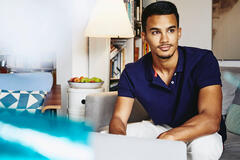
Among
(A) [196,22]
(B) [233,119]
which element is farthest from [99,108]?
(A) [196,22]

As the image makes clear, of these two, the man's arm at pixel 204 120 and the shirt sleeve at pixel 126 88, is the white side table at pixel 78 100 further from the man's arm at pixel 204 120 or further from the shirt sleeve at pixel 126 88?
the man's arm at pixel 204 120

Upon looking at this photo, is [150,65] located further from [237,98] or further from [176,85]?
[237,98]

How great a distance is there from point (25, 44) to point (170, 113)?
0.82 metres

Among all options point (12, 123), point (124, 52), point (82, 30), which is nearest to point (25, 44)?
point (12, 123)

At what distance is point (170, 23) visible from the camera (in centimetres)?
111

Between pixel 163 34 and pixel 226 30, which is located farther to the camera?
pixel 226 30

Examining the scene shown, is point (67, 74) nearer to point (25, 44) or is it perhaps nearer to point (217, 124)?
point (217, 124)

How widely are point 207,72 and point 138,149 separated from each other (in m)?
0.79

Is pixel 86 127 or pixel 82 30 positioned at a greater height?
pixel 82 30

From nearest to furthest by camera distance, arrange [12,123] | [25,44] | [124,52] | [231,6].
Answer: [12,123] < [25,44] < [231,6] < [124,52]

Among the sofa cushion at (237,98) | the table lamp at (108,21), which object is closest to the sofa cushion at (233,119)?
the sofa cushion at (237,98)

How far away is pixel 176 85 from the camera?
45.1 inches

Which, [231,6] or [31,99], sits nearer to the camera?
[31,99]

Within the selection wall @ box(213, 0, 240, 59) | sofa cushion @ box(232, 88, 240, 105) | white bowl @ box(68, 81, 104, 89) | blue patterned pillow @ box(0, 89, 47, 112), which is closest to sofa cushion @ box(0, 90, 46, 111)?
blue patterned pillow @ box(0, 89, 47, 112)
